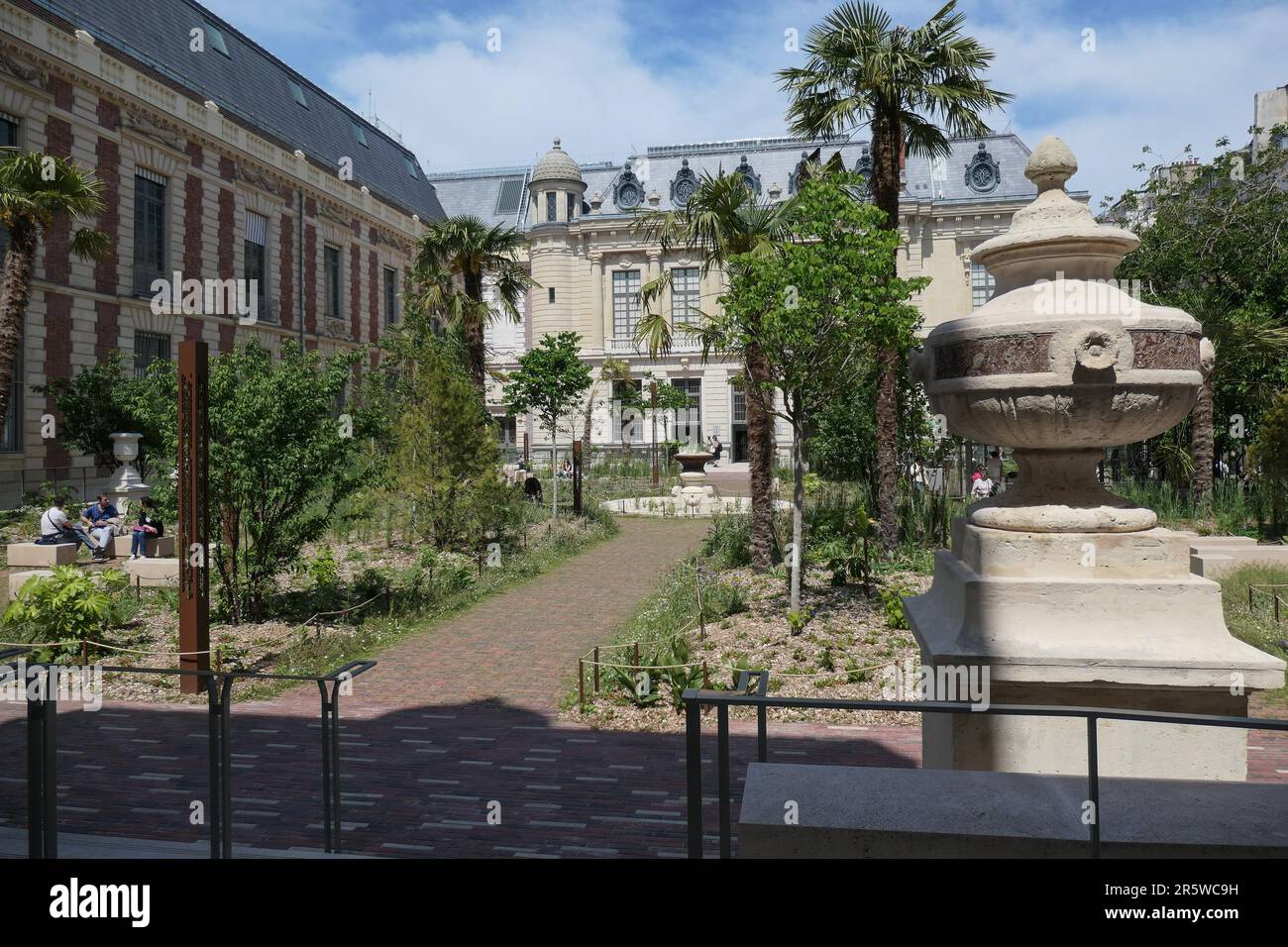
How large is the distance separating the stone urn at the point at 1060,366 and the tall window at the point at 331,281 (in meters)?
35.7

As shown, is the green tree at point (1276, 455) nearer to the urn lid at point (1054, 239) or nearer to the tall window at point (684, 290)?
the urn lid at point (1054, 239)

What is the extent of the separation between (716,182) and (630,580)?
6.45 m

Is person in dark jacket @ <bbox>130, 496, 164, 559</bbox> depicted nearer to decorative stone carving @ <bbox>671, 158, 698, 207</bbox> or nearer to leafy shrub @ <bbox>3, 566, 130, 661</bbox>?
leafy shrub @ <bbox>3, 566, 130, 661</bbox>

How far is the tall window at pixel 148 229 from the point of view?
87.8 ft

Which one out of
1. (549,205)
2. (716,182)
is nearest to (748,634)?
(716,182)

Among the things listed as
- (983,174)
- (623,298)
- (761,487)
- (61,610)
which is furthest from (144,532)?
(983,174)

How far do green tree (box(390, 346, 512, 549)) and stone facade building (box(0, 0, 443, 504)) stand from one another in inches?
450

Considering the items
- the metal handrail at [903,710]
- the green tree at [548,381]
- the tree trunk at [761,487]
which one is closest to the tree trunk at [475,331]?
the green tree at [548,381]

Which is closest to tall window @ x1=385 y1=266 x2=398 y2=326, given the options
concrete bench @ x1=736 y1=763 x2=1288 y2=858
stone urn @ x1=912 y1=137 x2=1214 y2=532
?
stone urn @ x1=912 y1=137 x2=1214 y2=532

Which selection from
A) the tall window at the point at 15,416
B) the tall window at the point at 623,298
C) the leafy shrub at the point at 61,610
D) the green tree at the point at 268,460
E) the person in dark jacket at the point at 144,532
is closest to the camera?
the leafy shrub at the point at 61,610

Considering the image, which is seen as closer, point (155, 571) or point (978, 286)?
point (155, 571)

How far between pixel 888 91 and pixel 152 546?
46.7 ft

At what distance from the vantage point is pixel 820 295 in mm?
10898

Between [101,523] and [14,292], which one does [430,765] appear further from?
[14,292]
